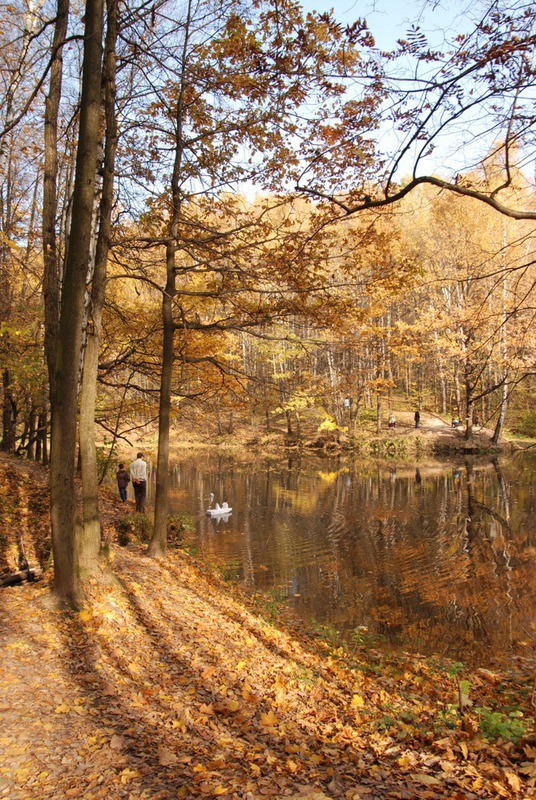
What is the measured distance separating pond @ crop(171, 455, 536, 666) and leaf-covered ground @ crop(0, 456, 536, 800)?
5.11 ft

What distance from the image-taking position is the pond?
319 inches

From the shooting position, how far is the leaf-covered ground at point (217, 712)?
330 centimetres

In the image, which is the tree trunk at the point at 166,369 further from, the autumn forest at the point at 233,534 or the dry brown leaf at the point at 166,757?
the dry brown leaf at the point at 166,757

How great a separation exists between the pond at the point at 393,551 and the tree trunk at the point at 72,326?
4.70 metres

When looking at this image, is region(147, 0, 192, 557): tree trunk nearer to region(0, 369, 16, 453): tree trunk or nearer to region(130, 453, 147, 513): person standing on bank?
region(130, 453, 147, 513): person standing on bank

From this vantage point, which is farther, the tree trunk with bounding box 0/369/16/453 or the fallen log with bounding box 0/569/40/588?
the tree trunk with bounding box 0/369/16/453

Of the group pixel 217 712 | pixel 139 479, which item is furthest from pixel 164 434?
pixel 217 712

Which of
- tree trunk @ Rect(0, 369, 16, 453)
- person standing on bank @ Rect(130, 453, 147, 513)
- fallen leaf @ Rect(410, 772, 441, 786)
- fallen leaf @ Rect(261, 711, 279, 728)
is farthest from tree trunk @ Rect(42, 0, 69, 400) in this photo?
tree trunk @ Rect(0, 369, 16, 453)

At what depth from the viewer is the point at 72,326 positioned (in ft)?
18.2

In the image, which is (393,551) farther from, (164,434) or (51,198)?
(51,198)

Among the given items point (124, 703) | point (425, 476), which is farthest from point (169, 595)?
point (425, 476)

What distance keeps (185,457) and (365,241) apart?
27.1 metres

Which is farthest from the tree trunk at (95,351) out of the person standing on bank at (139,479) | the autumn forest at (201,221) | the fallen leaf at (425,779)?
the person standing on bank at (139,479)

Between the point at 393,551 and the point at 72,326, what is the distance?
9.73 meters
